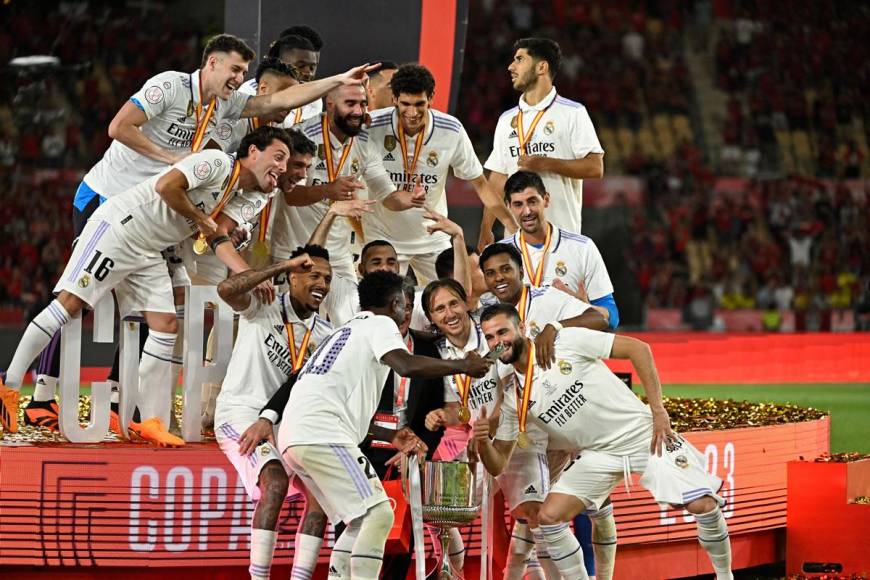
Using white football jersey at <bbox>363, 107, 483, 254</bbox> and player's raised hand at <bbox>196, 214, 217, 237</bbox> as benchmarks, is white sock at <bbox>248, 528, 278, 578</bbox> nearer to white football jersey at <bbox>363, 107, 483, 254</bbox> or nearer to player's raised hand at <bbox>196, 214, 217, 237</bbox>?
player's raised hand at <bbox>196, 214, 217, 237</bbox>

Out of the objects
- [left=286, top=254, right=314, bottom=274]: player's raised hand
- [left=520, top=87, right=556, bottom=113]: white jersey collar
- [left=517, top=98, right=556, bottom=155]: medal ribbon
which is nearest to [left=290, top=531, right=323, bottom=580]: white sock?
[left=286, top=254, right=314, bottom=274]: player's raised hand

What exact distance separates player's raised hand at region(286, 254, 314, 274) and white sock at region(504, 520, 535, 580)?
1679mm

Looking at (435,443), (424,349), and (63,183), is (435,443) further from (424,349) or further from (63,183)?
(63,183)

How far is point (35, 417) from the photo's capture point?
7980 mm

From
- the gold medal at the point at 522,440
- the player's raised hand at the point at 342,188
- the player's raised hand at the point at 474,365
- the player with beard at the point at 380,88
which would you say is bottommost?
the gold medal at the point at 522,440

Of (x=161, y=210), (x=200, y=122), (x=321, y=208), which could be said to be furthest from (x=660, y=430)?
(x=200, y=122)

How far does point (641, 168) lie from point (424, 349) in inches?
746

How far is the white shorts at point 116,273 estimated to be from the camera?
724cm

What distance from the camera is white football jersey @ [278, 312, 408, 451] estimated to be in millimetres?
5863

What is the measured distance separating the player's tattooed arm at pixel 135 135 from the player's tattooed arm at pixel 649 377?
8.90 feet

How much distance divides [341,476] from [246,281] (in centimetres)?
136

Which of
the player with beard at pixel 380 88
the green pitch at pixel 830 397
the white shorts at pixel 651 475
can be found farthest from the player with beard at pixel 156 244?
the green pitch at pixel 830 397

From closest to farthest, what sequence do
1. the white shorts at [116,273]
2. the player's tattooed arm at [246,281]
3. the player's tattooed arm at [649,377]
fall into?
the player's tattooed arm at [649,377] → the player's tattooed arm at [246,281] → the white shorts at [116,273]

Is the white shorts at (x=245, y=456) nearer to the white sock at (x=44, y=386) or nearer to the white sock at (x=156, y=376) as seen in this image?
the white sock at (x=156, y=376)
